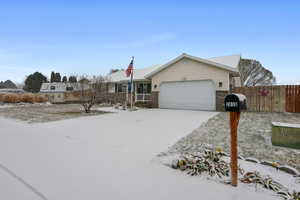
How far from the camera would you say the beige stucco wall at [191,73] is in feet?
39.6

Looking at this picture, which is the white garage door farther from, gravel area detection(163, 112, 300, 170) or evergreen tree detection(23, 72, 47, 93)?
evergreen tree detection(23, 72, 47, 93)

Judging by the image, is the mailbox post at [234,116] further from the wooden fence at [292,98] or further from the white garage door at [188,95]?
the wooden fence at [292,98]

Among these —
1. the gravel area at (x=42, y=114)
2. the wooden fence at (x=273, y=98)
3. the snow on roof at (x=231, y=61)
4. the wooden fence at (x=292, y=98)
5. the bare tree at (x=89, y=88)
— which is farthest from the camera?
the bare tree at (x=89, y=88)

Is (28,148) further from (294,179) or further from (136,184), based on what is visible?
(294,179)

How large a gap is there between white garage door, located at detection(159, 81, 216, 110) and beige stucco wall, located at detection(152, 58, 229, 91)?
39 centimetres

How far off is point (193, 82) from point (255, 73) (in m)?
14.3

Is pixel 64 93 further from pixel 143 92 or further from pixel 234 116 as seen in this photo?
pixel 234 116

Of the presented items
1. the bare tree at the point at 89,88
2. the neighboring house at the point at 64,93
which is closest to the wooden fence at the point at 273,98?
the bare tree at the point at 89,88

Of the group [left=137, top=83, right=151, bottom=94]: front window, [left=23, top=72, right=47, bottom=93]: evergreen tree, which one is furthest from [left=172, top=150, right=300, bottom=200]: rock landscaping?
[left=23, top=72, right=47, bottom=93]: evergreen tree

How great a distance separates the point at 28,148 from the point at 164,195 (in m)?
3.84

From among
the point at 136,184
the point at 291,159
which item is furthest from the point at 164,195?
the point at 291,159

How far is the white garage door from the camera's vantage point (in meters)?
12.5

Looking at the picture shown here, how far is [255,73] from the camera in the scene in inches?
872

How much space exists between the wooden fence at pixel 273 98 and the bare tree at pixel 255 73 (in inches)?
462
